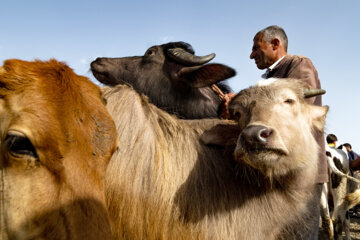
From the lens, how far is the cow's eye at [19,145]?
1451 millimetres

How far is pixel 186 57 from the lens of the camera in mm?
4281

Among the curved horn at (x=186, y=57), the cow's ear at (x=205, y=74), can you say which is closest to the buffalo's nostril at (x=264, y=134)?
the cow's ear at (x=205, y=74)

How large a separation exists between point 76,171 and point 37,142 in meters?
0.25

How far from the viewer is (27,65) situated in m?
1.74

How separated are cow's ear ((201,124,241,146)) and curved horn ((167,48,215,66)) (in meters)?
1.70

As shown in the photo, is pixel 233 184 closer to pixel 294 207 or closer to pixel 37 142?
pixel 294 207

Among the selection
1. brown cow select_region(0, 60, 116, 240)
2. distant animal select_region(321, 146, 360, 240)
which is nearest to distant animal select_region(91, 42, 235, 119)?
brown cow select_region(0, 60, 116, 240)

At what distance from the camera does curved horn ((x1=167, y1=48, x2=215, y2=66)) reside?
413 cm

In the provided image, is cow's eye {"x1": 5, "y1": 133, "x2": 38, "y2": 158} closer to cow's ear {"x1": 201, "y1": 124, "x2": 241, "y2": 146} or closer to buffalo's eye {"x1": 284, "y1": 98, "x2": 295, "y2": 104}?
cow's ear {"x1": 201, "y1": 124, "x2": 241, "y2": 146}

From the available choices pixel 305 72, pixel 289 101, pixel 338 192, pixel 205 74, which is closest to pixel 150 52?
pixel 205 74

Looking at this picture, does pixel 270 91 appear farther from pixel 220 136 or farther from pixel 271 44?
pixel 271 44

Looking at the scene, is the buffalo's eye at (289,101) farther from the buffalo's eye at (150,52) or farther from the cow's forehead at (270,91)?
the buffalo's eye at (150,52)

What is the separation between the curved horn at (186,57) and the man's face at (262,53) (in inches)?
25.2

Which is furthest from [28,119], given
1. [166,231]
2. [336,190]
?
[336,190]
